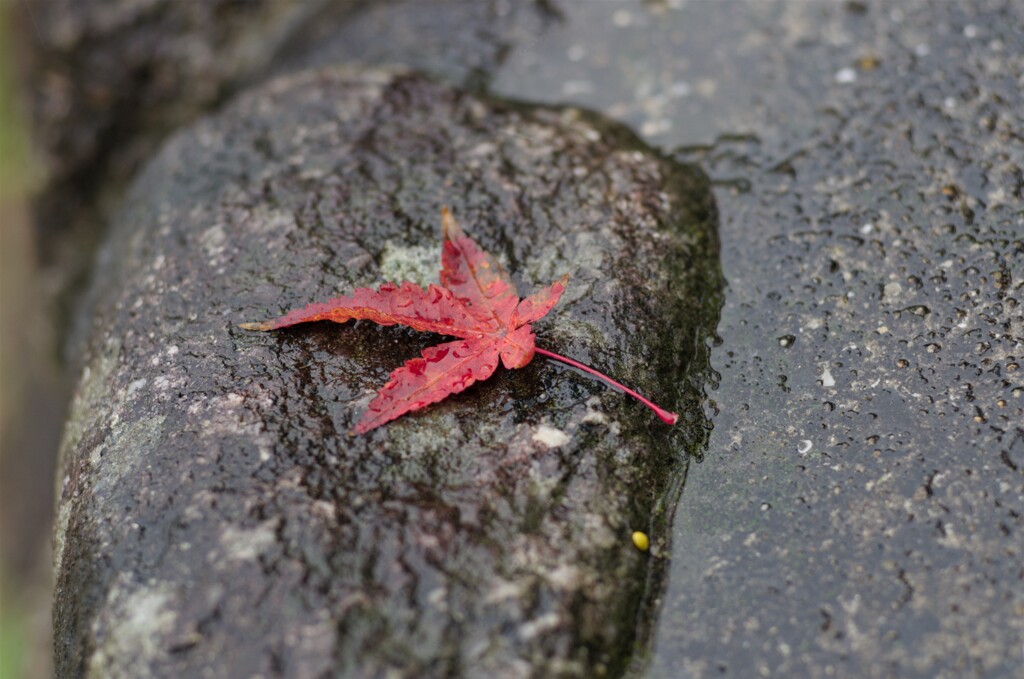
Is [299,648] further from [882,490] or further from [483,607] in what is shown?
[882,490]

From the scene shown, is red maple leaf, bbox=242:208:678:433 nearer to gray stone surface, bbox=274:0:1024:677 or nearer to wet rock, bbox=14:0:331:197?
gray stone surface, bbox=274:0:1024:677

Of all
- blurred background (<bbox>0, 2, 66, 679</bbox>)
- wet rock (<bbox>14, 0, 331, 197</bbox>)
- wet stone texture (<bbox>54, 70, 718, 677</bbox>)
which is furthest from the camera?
blurred background (<bbox>0, 2, 66, 679</bbox>)

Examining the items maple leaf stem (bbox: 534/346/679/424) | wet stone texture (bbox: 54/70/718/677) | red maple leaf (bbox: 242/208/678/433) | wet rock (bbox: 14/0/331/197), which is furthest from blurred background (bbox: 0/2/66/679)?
maple leaf stem (bbox: 534/346/679/424)

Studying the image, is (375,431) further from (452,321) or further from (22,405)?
(22,405)

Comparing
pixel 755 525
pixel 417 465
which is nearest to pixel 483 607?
pixel 417 465

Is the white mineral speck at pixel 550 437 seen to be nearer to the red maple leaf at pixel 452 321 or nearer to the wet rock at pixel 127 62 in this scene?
the red maple leaf at pixel 452 321

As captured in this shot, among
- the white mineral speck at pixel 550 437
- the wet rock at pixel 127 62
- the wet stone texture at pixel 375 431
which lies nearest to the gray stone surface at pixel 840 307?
the wet stone texture at pixel 375 431

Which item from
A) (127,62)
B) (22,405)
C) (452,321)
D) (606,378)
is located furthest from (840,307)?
(22,405)
